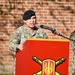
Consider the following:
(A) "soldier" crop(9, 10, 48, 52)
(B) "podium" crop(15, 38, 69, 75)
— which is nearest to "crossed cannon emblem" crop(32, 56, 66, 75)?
(B) "podium" crop(15, 38, 69, 75)

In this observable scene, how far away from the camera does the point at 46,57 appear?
357 centimetres

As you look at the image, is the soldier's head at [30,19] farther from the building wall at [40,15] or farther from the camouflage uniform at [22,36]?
the building wall at [40,15]

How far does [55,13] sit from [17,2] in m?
0.94

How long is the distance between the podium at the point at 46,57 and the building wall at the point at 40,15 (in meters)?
4.11

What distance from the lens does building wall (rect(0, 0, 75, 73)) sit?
775 centimetres

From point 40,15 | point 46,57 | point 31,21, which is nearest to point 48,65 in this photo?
point 46,57

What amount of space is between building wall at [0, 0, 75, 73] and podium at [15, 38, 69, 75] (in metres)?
4.11

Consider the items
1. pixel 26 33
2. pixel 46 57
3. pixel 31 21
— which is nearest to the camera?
pixel 46 57

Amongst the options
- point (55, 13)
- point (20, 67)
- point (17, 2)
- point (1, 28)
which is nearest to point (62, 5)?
point (55, 13)

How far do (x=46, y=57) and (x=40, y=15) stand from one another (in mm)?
4269

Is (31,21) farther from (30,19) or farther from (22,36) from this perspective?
(22,36)

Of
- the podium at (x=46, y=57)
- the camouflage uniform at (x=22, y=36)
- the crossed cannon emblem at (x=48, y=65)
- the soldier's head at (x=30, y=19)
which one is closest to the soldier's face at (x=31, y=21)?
the soldier's head at (x=30, y=19)

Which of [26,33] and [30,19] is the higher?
[30,19]

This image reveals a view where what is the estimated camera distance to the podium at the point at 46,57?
3.57 metres
